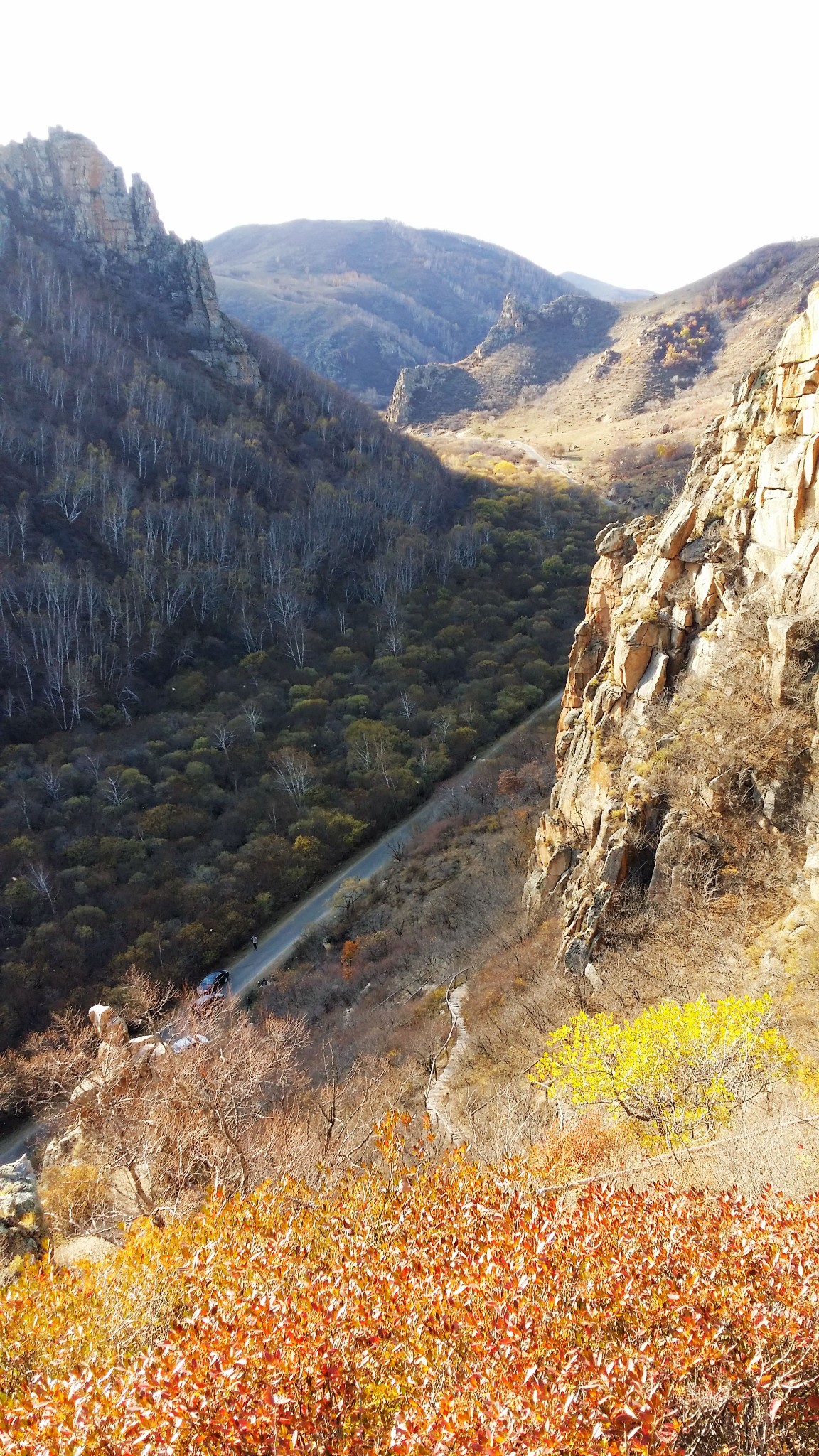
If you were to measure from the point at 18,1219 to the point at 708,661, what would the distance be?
19.8 metres

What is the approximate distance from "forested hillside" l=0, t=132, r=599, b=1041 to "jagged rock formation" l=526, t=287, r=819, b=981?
1876cm

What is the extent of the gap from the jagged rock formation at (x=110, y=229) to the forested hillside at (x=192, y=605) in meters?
0.31

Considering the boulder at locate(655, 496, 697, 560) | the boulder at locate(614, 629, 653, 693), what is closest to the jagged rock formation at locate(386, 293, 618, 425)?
the boulder at locate(655, 496, 697, 560)

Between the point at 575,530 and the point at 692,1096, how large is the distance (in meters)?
68.0

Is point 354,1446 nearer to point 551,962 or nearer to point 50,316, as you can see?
point 551,962

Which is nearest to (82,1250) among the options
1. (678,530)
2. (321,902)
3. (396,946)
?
(396,946)

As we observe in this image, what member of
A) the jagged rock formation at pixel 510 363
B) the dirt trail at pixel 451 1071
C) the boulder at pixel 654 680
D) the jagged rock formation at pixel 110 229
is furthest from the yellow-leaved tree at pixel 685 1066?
the jagged rock formation at pixel 510 363

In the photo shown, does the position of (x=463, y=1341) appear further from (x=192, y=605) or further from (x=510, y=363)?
(x=510, y=363)

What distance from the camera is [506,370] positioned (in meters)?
140

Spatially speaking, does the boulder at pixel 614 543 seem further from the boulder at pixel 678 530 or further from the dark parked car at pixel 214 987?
the dark parked car at pixel 214 987

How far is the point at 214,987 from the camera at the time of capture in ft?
96.3

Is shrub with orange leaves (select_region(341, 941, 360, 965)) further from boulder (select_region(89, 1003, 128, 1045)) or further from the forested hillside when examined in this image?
boulder (select_region(89, 1003, 128, 1045))

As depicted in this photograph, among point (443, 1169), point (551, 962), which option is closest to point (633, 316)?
point (551, 962)

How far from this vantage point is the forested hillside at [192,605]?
1393 inches
